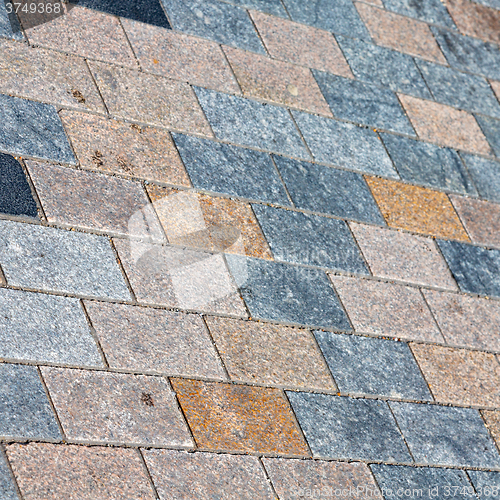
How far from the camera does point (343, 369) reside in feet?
12.9

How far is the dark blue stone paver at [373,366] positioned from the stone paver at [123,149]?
1.22 meters

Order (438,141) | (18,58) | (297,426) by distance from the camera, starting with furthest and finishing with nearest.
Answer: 1. (438,141)
2. (18,58)
3. (297,426)

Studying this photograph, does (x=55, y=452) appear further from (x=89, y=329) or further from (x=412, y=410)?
(x=412, y=410)

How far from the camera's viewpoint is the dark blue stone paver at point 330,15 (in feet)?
18.3

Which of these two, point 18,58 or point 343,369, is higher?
point 18,58

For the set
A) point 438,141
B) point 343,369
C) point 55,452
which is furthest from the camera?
point 438,141

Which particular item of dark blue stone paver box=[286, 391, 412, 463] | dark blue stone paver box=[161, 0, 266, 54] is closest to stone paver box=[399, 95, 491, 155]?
dark blue stone paver box=[161, 0, 266, 54]

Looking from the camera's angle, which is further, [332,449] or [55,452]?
[332,449]

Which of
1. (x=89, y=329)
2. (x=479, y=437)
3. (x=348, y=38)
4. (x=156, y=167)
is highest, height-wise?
(x=348, y=38)

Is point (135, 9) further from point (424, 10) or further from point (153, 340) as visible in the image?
point (424, 10)

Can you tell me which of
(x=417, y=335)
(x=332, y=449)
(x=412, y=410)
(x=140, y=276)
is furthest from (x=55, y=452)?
(x=417, y=335)

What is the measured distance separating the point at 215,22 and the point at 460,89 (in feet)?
6.71

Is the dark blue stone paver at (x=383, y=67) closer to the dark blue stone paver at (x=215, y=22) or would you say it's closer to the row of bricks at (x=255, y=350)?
the dark blue stone paver at (x=215, y=22)

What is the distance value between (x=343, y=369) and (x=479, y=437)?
895mm
